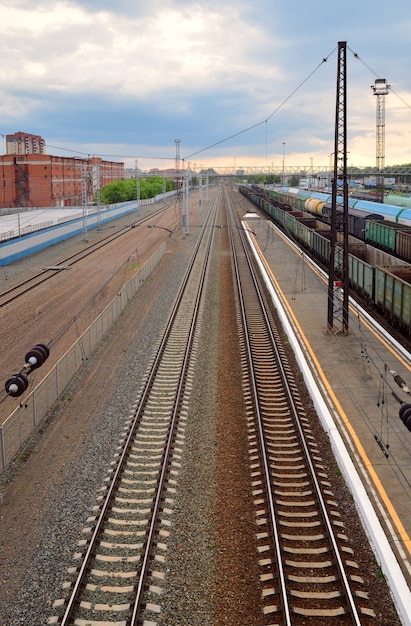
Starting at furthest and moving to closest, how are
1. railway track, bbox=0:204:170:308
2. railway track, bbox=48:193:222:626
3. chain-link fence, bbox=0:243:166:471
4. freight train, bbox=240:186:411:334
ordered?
1. railway track, bbox=0:204:170:308
2. freight train, bbox=240:186:411:334
3. chain-link fence, bbox=0:243:166:471
4. railway track, bbox=48:193:222:626

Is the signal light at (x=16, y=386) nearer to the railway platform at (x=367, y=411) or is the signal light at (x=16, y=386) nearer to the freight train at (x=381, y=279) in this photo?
the railway platform at (x=367, y=411)

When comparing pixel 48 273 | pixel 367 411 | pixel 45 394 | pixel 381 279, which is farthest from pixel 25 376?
pixel 48 273

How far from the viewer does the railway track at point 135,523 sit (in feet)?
31.3

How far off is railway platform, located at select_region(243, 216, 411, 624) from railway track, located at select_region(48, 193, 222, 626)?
167 inches

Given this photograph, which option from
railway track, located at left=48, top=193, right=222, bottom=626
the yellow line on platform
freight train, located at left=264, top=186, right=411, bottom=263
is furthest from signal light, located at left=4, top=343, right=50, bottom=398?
freight train, located at left=264, top=186, right=411, bottom=263

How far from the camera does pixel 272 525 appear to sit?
1152 cm

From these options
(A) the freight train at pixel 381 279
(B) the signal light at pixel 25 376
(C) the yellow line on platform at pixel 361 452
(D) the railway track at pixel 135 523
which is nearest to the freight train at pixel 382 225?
(A) the freight train at pixel 381 279

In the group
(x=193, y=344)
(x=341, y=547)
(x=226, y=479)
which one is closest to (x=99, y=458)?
(x=226, y=479)

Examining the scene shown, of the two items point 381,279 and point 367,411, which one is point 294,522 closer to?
point 367,411

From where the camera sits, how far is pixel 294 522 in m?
12.0

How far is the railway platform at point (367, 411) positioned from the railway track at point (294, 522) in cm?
63

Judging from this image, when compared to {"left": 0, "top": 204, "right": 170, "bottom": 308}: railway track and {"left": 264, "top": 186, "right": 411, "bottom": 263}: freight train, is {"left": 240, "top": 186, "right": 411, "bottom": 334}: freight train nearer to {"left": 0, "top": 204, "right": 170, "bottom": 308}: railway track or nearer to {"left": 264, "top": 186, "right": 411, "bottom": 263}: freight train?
{"left": 264, "top": 186, "right": 411, "bottom": 263}: freight train

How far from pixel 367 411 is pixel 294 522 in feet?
19.8

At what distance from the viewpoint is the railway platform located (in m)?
11.1
